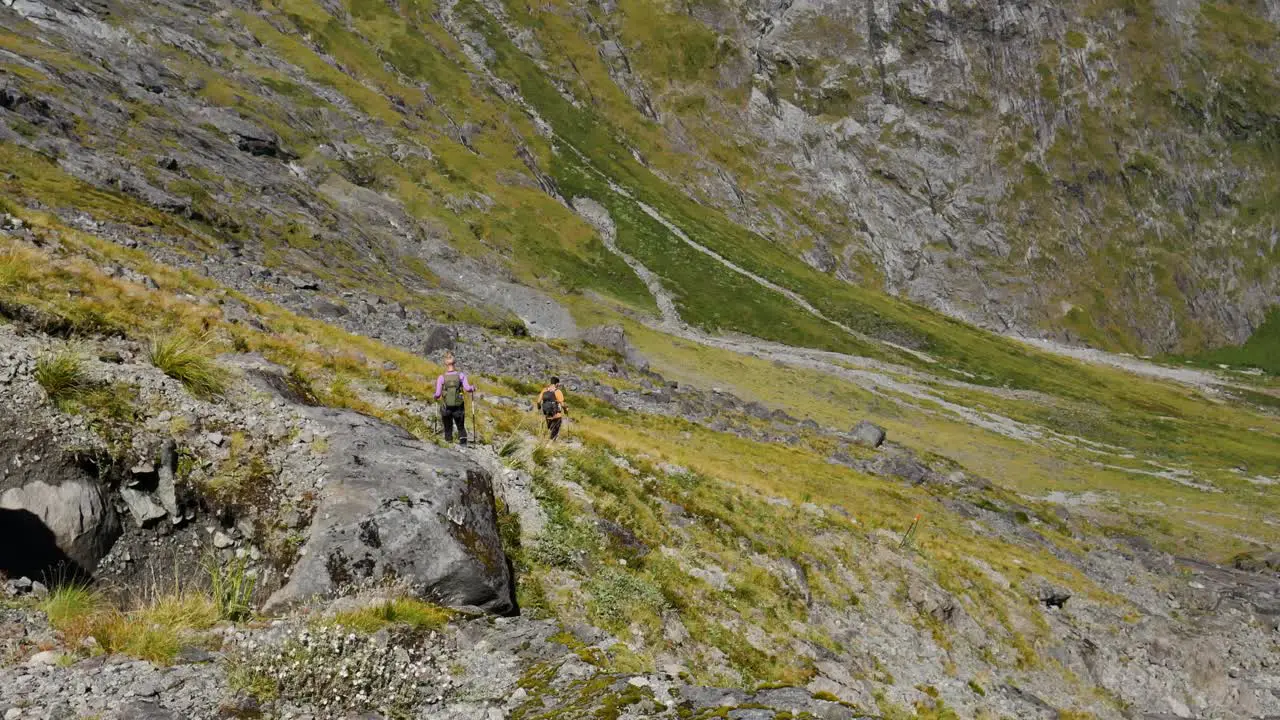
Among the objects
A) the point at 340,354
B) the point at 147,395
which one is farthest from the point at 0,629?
the point at 340,354

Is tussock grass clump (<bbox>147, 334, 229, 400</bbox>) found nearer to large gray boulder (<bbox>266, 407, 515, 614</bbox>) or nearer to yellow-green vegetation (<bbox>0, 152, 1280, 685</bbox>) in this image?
yellow-green vegetation (<bbox>0, 152, 1280, 685</bbox>)

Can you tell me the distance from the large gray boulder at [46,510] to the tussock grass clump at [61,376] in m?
0.77

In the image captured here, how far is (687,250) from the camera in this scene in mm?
182500

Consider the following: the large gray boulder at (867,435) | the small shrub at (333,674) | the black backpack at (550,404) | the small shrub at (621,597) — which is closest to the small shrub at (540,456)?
the small shrub at (621,597)

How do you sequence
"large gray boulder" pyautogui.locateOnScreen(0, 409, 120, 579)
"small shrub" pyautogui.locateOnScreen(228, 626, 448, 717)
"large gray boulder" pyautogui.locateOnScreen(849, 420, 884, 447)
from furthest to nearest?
"large gray boulder" pyautogui.locateOnScreen(849, 420, 884, 447), "large gray boulder" pyautogui.locateOnScreen(0, 409, 120, 579), "small shrub" pyautogui.locateOnScreen(228, 626, 448, 717)

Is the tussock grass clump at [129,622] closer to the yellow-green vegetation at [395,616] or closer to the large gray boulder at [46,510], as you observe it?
the large gray boulder at [46,510]

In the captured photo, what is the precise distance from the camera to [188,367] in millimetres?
12844

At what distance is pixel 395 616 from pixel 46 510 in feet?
15.8

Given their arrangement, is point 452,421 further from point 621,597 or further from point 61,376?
point 61,376

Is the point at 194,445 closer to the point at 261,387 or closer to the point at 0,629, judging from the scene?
the point at 261,387

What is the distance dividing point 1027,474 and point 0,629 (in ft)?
315

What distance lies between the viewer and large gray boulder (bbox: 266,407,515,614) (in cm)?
1083

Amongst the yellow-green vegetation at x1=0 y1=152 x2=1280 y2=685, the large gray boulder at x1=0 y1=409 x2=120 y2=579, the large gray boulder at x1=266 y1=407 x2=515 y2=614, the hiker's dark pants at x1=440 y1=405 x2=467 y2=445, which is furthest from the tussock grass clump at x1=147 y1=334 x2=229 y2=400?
the hiker's dark pants at x1=440 y1=405 x2=467 y2=445

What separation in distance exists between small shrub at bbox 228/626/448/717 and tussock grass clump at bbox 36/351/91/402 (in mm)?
5431
